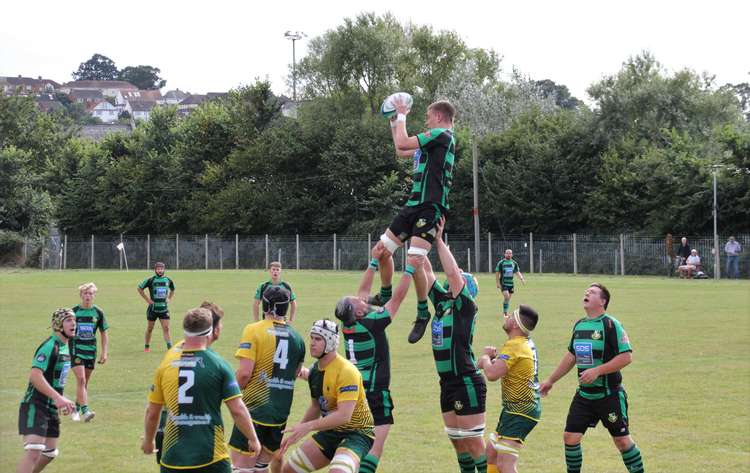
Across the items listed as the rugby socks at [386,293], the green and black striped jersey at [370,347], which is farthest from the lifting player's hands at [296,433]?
the rugby socks at [386,293]

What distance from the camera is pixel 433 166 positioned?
943 centimetres

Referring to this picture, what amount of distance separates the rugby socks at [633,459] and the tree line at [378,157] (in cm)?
4354

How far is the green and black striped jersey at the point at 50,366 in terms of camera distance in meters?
10.5

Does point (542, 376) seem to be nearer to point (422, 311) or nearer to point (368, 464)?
point (422, 311)

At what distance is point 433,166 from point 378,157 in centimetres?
5902

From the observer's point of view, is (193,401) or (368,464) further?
(368,464)

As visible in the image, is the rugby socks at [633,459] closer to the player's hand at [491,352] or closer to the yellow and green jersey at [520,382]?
the yellow and green jersey at [520,382]

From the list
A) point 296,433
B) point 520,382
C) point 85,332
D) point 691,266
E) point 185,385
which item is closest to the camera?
point 185,385

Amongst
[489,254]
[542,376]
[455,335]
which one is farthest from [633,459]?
[489,254]

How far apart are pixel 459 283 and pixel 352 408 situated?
75.0 inches

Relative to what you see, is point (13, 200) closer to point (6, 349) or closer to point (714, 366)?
point (6, 349)

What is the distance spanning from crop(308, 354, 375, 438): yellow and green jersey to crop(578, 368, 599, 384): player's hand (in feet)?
8.30

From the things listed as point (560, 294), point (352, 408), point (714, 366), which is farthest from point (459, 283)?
point (560, 294)

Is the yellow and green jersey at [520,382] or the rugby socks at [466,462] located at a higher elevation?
the yellow and green jersey at [520,382]
